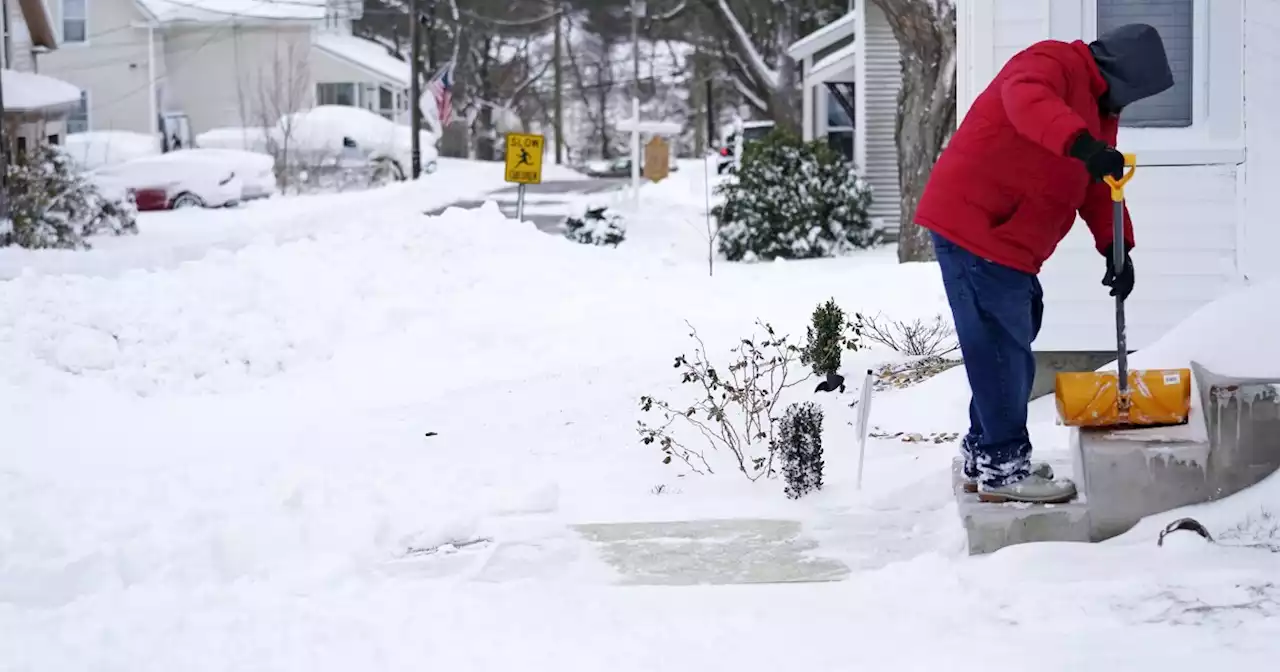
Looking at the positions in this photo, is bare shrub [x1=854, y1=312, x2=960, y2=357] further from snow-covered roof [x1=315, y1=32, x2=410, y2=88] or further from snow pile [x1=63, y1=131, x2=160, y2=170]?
snow-covered roof [x1=315, y1=32, x2=410, y2=88]

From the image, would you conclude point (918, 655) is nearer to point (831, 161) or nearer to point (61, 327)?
point (61, 327)

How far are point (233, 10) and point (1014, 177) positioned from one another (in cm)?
4757

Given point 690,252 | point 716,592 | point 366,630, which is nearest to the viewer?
point 366,630

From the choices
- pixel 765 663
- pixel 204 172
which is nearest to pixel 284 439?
pixel 765 663

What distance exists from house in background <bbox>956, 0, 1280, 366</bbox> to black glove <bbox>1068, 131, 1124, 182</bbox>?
2998 millimetres

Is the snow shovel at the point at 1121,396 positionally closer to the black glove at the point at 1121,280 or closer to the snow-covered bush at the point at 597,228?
the black glove at the point at 1121,280

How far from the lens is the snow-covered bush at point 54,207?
21.5 meters

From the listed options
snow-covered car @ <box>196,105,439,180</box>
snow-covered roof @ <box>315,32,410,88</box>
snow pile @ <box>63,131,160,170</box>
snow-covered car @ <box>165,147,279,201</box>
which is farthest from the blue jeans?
snow-covered roof @ <box>315,32,410,88</box>

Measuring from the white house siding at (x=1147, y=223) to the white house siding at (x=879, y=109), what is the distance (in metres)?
15.4

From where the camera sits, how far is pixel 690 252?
71.7 ft

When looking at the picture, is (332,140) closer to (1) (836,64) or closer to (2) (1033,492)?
(1) (836,64)

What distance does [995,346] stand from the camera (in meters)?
5.55

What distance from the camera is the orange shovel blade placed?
17.9 feet

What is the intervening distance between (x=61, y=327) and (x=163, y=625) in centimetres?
659
